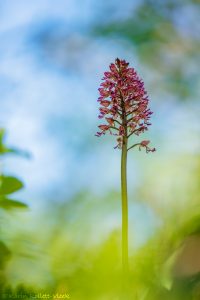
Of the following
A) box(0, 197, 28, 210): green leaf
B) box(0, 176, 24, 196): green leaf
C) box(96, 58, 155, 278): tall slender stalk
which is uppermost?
box(96, 58, 155, 278): tall slender stalk

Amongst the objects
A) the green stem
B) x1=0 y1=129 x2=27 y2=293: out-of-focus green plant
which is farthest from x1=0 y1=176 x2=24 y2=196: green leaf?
the green stem

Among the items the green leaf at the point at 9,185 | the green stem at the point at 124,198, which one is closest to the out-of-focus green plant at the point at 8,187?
the green leaf at the point at 9,185

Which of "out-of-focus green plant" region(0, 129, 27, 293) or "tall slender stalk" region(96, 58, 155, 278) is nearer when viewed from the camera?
"out-of-focus green plant" region(0, 129, 27, 293)

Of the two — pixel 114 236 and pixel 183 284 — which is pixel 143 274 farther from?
pixel 183 284

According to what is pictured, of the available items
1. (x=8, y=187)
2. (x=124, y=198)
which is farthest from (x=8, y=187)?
(x=124, y=198)

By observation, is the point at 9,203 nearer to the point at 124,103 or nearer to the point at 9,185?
the point at 9,185

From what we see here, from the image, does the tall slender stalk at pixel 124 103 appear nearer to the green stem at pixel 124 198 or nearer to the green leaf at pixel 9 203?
the green stem at pixel 124 198

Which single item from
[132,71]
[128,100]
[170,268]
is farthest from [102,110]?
[170,268]

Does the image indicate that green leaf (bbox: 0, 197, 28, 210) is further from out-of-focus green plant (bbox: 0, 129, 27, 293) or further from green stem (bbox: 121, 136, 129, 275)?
green stem (bbox: 121, 136, 129, 275)

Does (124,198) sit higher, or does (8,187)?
(124,198)
